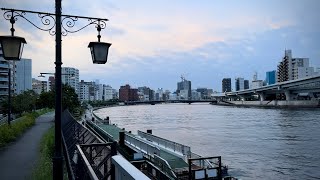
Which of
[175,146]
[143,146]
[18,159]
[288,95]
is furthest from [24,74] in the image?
[18,159]

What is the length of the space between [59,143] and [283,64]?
19984 cm

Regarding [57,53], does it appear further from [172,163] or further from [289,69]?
[289,69]

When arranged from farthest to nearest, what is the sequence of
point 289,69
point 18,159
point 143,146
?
point 289,69
point 143,146
point 18,159

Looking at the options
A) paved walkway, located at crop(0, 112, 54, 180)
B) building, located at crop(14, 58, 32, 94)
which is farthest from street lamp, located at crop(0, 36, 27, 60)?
building, located at crop(14, 58, 32, 94)

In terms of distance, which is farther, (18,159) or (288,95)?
(288,95)

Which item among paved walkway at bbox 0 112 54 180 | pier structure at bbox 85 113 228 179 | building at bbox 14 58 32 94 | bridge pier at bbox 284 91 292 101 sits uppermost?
building at bbox 14 58 32 94

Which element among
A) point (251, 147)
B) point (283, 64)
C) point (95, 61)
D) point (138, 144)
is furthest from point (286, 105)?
A: point (95, 61)

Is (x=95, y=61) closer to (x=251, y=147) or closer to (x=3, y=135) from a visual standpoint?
(x=3, y=135)

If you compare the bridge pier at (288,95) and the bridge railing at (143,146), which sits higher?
the bridge pier at (288,95)

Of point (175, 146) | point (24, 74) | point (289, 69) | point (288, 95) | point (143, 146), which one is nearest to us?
point (175, 146)

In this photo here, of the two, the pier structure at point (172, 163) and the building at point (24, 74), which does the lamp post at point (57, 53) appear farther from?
the building at point (24, 74)

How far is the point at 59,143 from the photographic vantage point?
7.20 metres

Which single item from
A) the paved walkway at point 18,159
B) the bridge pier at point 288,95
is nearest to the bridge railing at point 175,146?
the paved walkway at point 18,159

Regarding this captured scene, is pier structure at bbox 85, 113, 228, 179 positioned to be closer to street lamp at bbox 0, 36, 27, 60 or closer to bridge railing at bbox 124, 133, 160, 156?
bridge railing at bbox 124, 133, 160, 156
